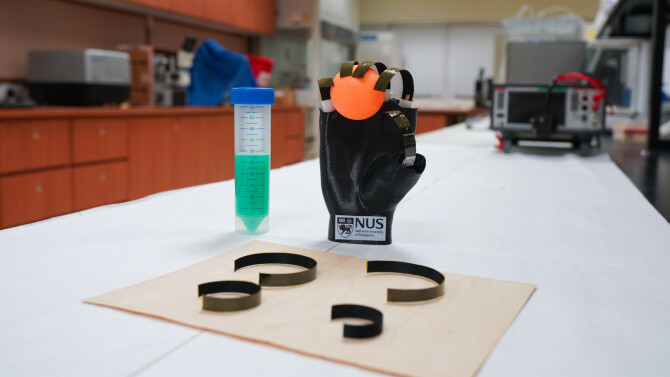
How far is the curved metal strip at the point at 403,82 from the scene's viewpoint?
708mm

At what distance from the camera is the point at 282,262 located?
2.26 feet

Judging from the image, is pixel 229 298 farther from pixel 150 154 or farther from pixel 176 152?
pixel 176 152

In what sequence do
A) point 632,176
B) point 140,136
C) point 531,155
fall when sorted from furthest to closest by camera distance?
point 140,136 < point 531,155 < point 632,176

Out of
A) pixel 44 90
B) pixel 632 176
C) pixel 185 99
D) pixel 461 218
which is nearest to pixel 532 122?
pixel 632 176

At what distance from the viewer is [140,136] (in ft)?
10.7

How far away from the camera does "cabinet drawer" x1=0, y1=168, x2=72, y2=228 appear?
8.15ft

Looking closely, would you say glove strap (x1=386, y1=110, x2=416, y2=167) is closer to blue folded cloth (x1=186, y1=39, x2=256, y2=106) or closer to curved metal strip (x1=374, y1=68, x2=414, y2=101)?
curved metal strip (x1=374, y1=68, x2=414, y2=101)

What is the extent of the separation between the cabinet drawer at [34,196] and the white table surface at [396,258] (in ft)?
5.52

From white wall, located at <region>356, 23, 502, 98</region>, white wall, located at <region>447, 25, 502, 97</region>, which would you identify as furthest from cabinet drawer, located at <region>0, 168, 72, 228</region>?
white wall, located at <region>447, 25, 502, 97</region>

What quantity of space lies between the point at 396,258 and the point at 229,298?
27cm

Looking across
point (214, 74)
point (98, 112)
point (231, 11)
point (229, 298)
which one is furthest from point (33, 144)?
point (231, 11)

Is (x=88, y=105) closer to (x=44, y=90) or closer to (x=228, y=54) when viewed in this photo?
(x=44, y=90)

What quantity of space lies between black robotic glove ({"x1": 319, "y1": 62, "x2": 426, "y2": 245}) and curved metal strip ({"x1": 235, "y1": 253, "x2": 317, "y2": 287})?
0.46 ft

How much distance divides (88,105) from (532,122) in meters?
2.24
